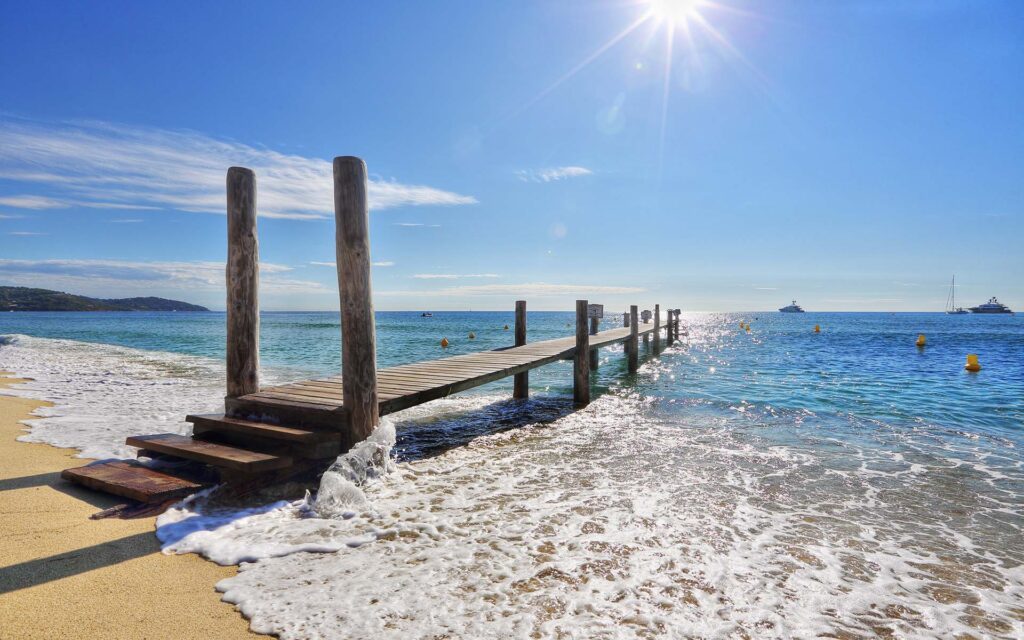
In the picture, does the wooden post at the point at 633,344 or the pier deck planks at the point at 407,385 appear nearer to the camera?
the pier deck planks at the point at 407,385

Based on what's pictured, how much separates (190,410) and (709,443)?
10.2 m

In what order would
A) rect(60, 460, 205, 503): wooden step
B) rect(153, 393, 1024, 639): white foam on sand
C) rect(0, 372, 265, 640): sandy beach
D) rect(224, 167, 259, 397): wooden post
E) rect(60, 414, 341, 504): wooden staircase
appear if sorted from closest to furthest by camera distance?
rect(0, 372, 265, 640): sandy beach < rect(153, 393, 1024, 639): white foam on sand < rect(60, 460, 205, 503): wooden step < rect(60, 414, 341, 504): wooden staircase < rect(224, 167, 259, 397): wooden post

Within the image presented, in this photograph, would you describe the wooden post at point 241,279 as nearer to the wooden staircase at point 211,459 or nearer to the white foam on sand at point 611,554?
the wooden staircase at point 211,459

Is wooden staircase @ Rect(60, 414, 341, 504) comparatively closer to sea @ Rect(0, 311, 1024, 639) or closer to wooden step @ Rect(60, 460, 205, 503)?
wooden step @ Rect(60, 460, 205, 503)

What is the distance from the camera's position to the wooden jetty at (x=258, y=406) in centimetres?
495

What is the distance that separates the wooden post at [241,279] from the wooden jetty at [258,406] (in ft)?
0.04

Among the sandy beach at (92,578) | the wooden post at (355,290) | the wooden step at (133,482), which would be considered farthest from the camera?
the wooden post at (355,290)

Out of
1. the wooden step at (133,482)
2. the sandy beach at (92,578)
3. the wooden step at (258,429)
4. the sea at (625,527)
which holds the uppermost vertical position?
the wooden step at (258,429)

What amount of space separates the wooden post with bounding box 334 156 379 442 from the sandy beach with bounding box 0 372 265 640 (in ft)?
6.95

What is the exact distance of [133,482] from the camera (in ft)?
15.4

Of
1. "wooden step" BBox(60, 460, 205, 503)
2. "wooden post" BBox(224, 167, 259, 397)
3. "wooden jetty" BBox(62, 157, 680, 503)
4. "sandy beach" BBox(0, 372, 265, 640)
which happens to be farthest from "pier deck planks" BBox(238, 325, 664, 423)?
"sandy beach" BBox(0, 372, 265, 640)

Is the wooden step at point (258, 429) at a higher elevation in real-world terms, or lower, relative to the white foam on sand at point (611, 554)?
higher

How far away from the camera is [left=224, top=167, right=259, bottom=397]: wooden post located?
19.4ft

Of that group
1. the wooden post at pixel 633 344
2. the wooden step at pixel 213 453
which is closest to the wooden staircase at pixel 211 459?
the wooden step at pixel 213 453
